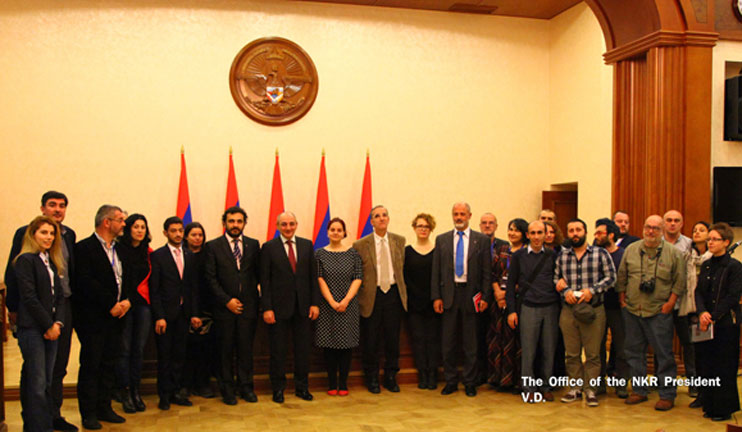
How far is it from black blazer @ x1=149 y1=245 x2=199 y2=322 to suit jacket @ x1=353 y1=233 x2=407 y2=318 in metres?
1.30

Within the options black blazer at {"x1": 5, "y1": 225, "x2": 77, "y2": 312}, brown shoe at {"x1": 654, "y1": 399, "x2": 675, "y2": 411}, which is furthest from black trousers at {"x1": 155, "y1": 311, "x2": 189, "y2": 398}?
brown shoe at {"x1": 654, "y1": 399, "x2": 675, "y2": 411}

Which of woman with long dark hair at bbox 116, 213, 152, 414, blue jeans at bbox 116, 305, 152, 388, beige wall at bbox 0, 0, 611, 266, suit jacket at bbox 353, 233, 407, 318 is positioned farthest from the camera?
beige wall at bbox 0, 0, 611, 266

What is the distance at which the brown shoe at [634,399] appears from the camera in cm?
517

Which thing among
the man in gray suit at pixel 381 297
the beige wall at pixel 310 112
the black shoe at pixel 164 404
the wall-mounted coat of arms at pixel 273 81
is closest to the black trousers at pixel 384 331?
the man in gray suit at pixel 381 297

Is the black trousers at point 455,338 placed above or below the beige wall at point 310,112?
below

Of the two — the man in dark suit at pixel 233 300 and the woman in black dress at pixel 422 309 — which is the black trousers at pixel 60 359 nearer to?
the man in dark suit at pixel 233 300

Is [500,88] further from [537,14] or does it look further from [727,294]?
[727,294]

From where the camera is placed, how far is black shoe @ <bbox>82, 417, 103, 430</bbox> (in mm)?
4531

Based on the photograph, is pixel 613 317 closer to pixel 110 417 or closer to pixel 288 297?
pixel 288 297

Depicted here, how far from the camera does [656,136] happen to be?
616 centimetres

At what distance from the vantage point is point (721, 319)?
4.75 m

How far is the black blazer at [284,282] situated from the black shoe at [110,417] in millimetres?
1239

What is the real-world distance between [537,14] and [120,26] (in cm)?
521

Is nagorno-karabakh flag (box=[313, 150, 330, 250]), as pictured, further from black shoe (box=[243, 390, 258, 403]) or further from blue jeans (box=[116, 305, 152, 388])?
blue jeans (box=[116, 305, 152, 388])
